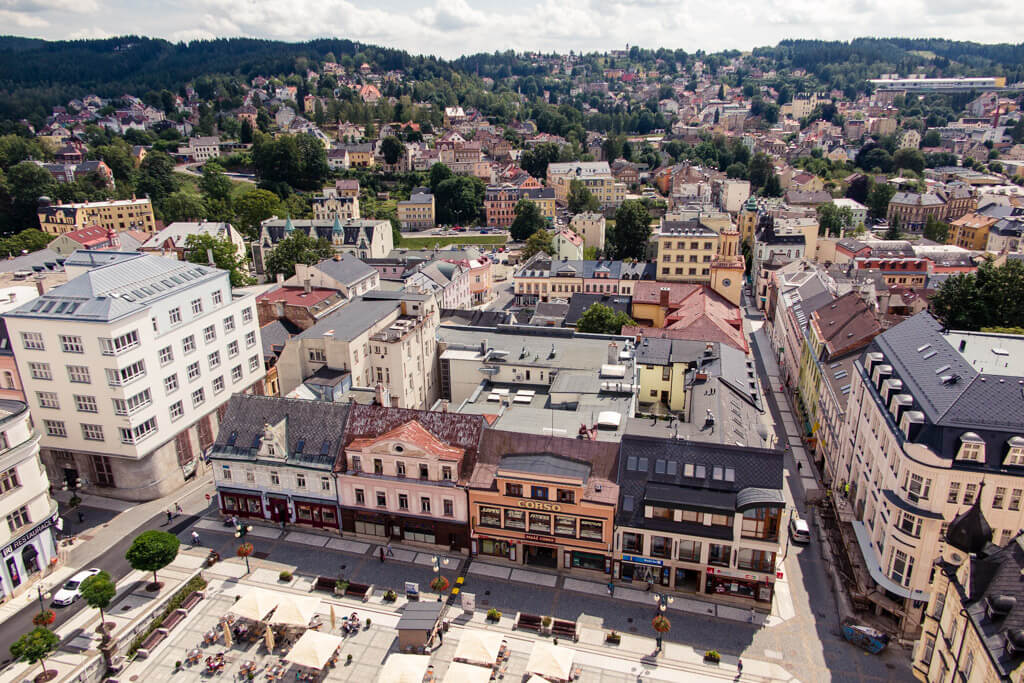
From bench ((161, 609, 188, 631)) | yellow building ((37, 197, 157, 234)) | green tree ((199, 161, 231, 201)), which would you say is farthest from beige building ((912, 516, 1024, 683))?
green tree ((199, 161, 231, 201))

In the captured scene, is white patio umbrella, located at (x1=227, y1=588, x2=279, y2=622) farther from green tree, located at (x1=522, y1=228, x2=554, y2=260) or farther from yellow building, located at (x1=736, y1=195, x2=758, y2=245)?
yellow building, located at (x1=736, y1=195, x2=758, y2=245)

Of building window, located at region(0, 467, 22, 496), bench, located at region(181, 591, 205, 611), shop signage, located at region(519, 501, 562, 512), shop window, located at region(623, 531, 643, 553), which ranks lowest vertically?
bench, located at region(181, 591, 205, 611)

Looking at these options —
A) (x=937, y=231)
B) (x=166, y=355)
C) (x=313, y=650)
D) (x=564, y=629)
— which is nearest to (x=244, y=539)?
(x=313, y=650)

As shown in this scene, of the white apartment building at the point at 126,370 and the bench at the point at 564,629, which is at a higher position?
the white apartment building at the point at 126,370

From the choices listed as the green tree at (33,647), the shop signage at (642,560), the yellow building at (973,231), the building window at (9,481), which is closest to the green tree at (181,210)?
the building window at (9,481)

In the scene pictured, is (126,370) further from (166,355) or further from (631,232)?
(631,232)

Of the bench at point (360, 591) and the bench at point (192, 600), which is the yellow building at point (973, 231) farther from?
the bench at point (192, 600)
